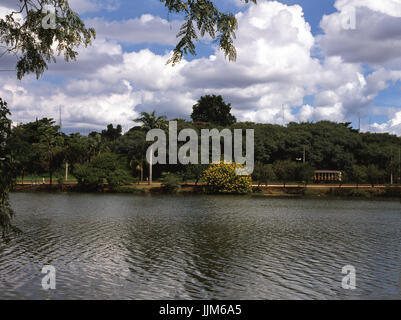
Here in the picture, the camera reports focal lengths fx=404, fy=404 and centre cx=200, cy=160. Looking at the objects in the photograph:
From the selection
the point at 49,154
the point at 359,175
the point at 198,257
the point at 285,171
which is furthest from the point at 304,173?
the point at 198,257

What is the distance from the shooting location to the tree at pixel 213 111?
328 ft

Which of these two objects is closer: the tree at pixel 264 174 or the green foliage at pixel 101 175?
the green foliage at pixel 101 175

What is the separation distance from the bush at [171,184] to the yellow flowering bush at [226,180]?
153 inches

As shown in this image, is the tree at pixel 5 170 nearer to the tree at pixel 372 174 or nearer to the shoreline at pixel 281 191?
the shoreline at pixel 281 191

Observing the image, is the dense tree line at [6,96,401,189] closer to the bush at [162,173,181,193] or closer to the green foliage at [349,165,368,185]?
the green foliage at [349,165,368,185]

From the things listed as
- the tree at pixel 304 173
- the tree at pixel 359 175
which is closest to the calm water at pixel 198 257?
the tree at pixel 304 173

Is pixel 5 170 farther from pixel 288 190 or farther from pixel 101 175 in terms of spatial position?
pixel 288 190

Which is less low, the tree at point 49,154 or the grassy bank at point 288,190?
the tree at point 49,154

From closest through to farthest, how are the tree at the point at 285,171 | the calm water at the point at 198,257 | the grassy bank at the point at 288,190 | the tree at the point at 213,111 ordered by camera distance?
the calm water at the point at 198,257
the grassy bank at the point at 288,190
the tree at the point at 285,171
the tree at the point at 213,111

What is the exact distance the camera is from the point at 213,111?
9969 cm

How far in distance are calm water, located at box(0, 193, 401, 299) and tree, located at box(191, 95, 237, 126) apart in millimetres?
73216

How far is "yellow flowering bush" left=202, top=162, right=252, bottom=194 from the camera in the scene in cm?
5475

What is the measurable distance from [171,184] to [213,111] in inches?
1871
